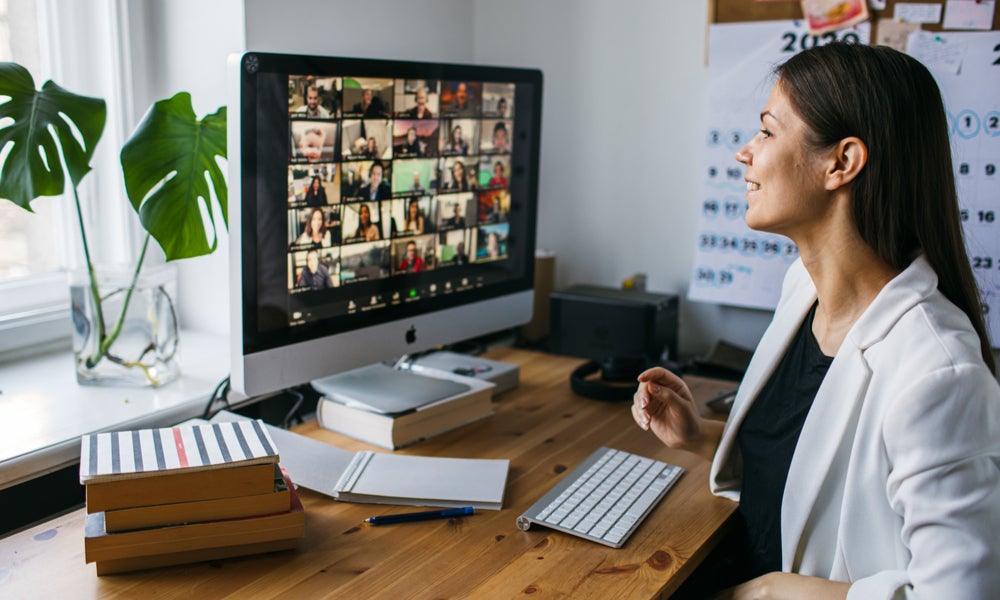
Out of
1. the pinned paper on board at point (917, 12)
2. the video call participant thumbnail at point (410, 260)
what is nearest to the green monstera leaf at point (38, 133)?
the video call participant thumbnail at point (410, 260)

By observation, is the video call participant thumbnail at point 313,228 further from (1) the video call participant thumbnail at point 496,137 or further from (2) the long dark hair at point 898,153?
(2) the long dark hair at point 898,153

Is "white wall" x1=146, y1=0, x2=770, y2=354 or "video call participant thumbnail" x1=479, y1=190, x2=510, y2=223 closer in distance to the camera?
"video call participant thumbnail" x1=479, y1=190, x2=510, y2=223

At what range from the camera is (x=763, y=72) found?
1935 millimetres

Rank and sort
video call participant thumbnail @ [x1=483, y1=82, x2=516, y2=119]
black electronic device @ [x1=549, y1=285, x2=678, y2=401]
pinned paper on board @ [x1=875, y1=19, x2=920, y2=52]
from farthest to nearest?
black electronic device @ [x1=549, y1=285, x2=678, y2=401], pinned paper on board @ [x1=875, y1=19, x2=920, y2=52], video call participant thumbnail @ [x1=483, y1=82, x2=516, y2=119]

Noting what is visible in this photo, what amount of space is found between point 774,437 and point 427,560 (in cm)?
55

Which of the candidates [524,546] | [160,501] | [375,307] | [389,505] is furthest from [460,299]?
[160,501]

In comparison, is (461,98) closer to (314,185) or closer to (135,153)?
(314,185)

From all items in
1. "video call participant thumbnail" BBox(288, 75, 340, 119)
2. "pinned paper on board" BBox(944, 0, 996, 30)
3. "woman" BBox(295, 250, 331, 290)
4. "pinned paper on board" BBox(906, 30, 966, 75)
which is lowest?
"woman" BBox(295, 250, 331, 290)

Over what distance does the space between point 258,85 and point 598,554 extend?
787mm

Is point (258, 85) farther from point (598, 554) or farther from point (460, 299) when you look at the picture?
point (598, 554)

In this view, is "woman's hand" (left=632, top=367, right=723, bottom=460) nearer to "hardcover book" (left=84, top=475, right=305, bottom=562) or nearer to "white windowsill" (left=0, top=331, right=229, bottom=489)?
"hardcover book" (left=84, top=475, right=305, bottom=562)

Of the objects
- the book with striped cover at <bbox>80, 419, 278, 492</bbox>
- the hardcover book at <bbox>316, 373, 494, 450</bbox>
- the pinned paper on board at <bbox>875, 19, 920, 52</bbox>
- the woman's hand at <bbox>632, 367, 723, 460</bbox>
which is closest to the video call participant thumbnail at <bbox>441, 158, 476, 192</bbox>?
the hardcover book at <bbox>316, 373, 494, 450</bbox>

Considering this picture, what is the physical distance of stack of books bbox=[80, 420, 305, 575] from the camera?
1035 mm

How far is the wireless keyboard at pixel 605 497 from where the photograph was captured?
1190mm
